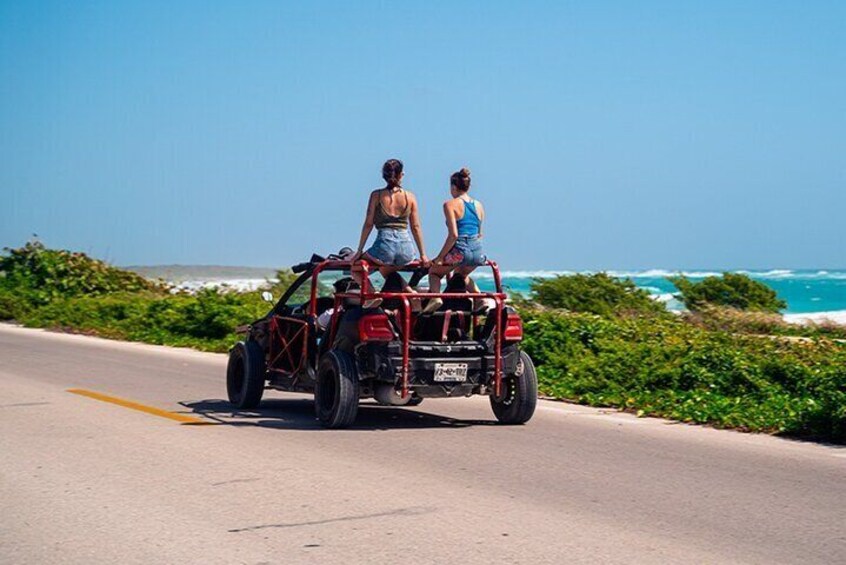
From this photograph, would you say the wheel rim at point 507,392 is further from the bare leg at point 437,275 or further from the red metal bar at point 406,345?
the red metal bar at point 406,345

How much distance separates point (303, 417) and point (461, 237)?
2641 mm

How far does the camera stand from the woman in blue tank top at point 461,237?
11797 mm

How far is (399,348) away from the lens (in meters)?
11.2

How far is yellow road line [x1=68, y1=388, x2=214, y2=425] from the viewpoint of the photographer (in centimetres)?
1234

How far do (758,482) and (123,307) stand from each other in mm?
Result: 22964

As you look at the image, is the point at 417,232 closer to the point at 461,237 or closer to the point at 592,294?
the point at 461,237

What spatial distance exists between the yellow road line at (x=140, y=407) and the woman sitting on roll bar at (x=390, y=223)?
224cm

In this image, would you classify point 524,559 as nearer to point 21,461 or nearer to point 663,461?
point 663,461

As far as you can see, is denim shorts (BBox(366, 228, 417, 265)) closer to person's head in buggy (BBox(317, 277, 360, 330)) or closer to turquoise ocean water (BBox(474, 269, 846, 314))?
person's head in buggy (BBox(317, 277, 360, 330))

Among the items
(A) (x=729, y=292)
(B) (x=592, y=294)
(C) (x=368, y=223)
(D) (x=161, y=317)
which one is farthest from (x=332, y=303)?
(A) (x=729, y=292)

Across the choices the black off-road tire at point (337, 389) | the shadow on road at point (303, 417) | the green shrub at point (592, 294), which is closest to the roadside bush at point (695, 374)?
the shadow on road at point (303, 417)

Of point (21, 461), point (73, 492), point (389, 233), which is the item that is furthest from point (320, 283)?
point (73, 492)

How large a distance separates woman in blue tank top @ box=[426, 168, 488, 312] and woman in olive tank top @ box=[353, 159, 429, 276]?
0.36m

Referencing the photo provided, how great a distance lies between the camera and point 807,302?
7300 cm
